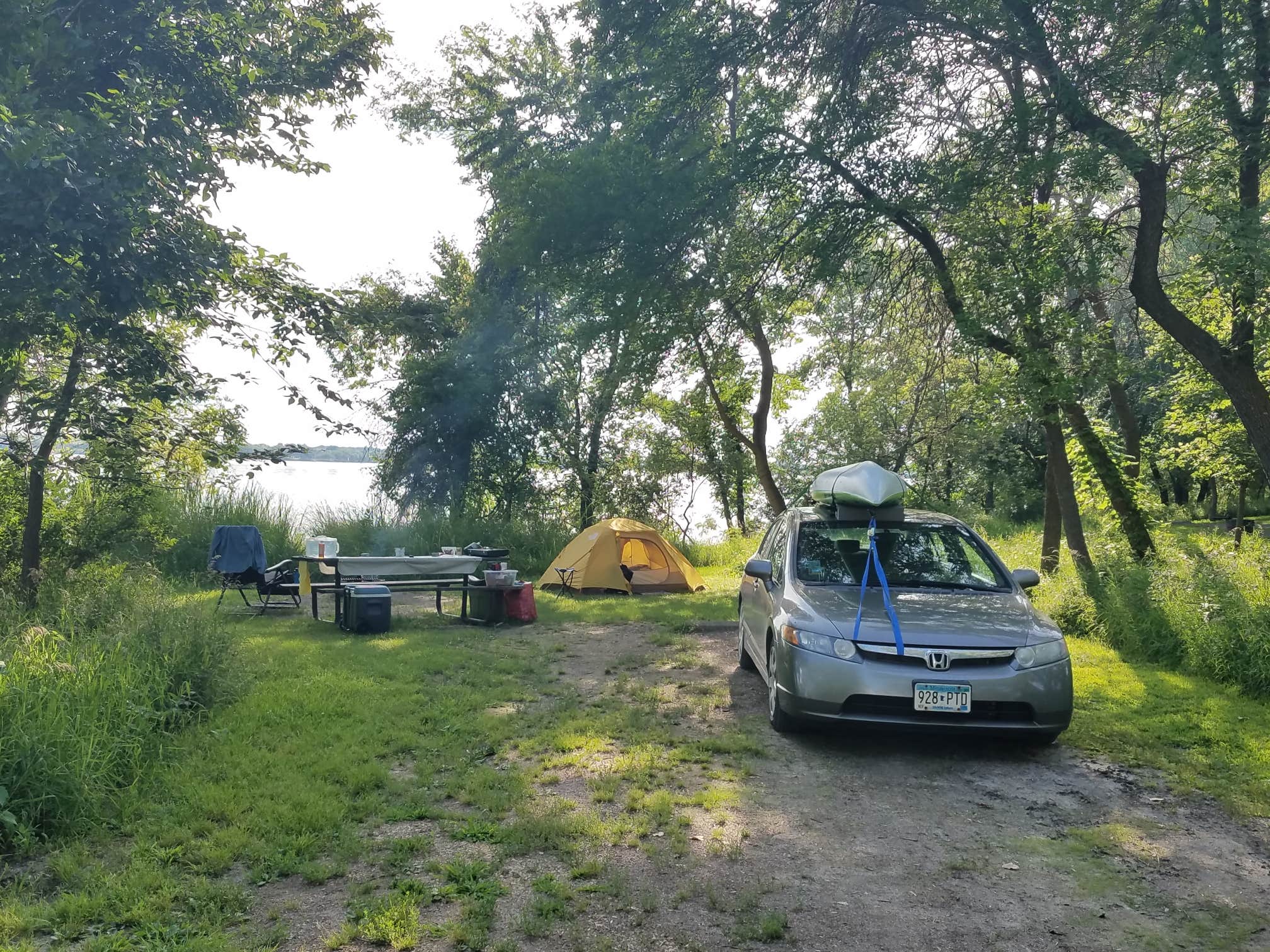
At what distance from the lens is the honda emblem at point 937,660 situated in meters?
5.22

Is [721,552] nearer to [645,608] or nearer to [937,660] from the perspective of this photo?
[645,608]

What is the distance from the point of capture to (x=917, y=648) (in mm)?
5258

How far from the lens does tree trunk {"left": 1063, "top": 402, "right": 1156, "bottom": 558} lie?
10.3 metres

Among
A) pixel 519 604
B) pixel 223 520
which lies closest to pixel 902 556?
pixel 519 604

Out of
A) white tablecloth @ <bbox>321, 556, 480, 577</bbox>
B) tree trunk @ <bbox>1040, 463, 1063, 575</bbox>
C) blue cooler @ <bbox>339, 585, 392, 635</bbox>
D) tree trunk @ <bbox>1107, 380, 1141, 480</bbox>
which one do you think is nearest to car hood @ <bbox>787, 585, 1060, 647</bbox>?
blue cooler @ <bbox>339, 585, 392, 635</bbox>

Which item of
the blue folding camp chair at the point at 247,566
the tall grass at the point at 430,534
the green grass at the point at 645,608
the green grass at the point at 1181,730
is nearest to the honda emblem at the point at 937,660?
the green grass at the point at 1181,730

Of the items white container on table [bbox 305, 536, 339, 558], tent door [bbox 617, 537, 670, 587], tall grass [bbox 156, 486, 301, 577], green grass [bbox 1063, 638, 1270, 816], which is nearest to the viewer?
green grass [bbox 1063, 638, 1270, 816]

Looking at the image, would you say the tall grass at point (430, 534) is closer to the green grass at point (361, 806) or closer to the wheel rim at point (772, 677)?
the green grass at point (361, 806)

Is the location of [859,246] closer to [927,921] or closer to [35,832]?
[927,921]

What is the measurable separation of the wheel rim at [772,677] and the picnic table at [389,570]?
5859 millimetres

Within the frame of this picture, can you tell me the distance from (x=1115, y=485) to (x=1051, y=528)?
2327 mm

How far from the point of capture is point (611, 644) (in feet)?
32.7

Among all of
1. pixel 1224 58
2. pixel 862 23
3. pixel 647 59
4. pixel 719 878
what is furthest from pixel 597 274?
pixel 719 878

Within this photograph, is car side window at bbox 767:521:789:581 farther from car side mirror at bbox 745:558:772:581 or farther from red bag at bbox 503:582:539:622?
red bag at bbox 503:582:539:622
